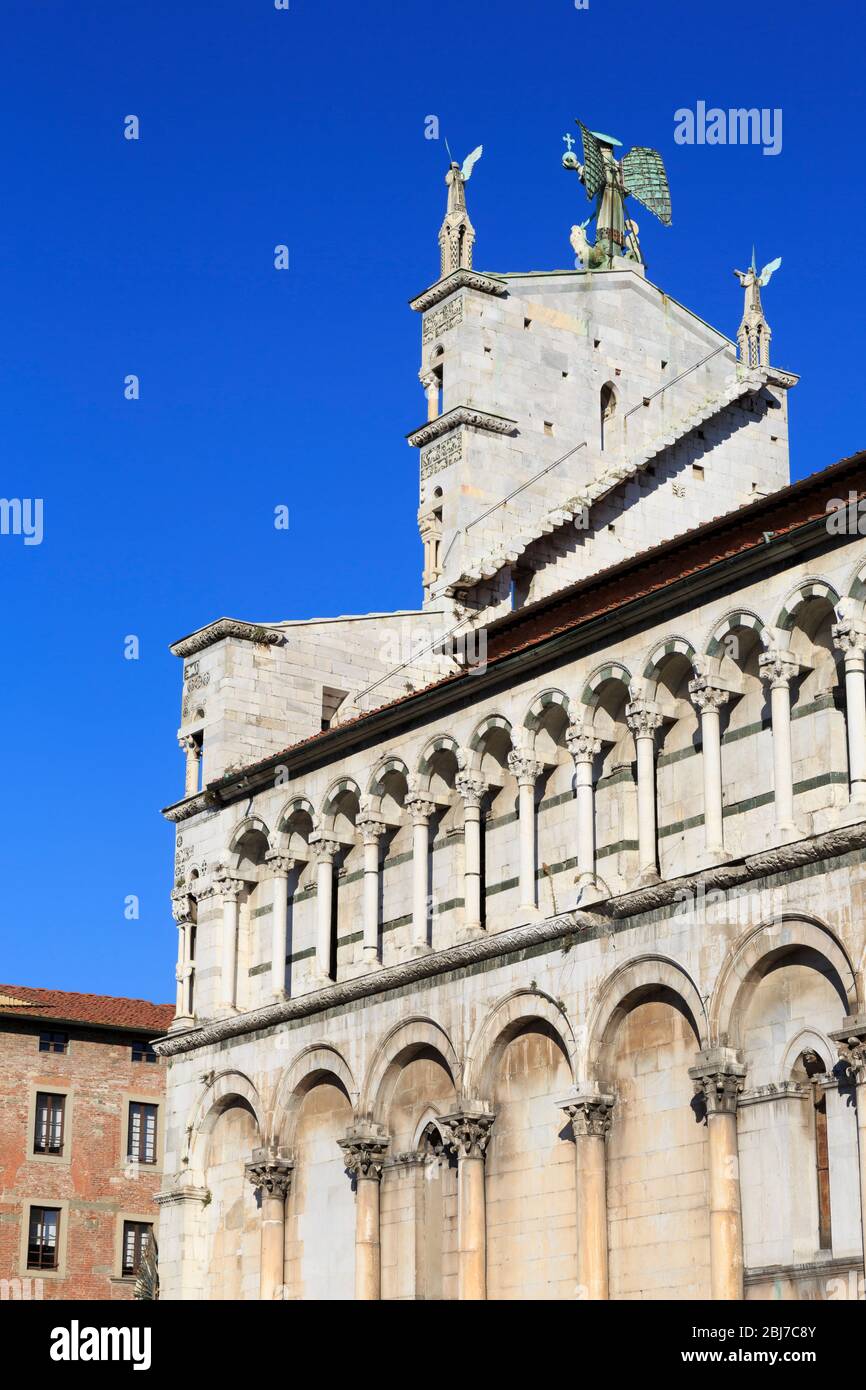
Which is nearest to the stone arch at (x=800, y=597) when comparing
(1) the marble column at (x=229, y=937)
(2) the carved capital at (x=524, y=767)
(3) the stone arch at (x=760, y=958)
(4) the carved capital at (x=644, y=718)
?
(4) the carved capital at (x=644, y=718)

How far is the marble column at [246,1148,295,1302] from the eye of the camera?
1407 inches

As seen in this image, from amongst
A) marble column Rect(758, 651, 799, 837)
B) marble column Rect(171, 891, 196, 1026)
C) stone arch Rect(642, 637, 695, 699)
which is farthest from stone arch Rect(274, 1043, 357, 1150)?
marble column Rect(758, 651, 799, 837)

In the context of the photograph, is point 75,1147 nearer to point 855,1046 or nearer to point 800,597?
point 800,597

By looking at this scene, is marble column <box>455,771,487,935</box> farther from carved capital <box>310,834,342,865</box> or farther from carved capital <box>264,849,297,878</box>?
carved capital <box>264,849,297,878</box>

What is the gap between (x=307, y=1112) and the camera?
36062 millimetres

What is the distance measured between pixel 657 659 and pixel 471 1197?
7.98 m

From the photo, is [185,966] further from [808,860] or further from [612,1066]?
[808,860]

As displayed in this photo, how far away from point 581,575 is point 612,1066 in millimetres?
13755

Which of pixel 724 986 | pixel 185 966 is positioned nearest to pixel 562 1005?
pixel 724 986

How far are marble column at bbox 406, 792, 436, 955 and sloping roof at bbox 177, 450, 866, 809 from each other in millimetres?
1518

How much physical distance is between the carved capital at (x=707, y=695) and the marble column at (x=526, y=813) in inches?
143

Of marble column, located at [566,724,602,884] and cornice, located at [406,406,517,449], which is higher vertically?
cornice, located at [406,406,517,449]

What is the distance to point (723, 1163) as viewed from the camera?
2781cm

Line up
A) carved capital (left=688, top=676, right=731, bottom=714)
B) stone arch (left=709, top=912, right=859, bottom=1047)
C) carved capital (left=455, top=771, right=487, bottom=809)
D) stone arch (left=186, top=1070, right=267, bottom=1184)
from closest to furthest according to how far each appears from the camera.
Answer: stone arch (left=709, top=912, right=859, bottom=1047) < carved capital (left=688, top=676, right=731, bottom=714) < carved capital (left=455, top=771, right=487, bottom=809) < stone arch (left=186, top=1070, right=267, bottom=1184)
